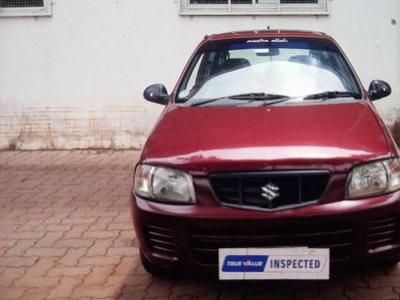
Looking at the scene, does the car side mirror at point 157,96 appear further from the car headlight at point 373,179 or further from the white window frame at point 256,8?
the white window frame at point 256,8

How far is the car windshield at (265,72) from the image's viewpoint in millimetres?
5434

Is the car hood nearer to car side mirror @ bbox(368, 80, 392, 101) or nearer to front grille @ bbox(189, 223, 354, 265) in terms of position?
front grille @ bbox(189, 223, 354, 265)

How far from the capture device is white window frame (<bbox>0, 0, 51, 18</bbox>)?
9.56m

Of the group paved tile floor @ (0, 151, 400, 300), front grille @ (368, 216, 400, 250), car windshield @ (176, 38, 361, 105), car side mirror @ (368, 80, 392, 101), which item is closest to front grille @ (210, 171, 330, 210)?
front grille @ (368, 216, 400, 250)

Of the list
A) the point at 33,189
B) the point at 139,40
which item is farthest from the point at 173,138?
the point at 139,40

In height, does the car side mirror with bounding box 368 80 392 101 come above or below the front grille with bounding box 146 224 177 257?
above

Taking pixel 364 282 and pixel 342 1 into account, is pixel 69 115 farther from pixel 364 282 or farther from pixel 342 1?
pixel 364 282

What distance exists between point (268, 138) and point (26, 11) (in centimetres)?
613

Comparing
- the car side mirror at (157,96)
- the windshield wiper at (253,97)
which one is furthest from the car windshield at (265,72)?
the car side mirror at (157,96)

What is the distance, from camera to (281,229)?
4094mm

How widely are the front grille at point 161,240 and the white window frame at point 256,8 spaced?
5531mm

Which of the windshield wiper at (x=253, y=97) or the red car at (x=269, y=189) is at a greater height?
the windshield wiper at (x=253, y=97)

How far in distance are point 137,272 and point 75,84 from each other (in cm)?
501

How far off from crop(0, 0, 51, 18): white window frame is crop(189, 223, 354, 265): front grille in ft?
20.3
